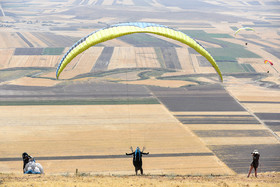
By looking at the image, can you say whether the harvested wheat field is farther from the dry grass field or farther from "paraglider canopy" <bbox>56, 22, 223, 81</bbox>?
"paraglider canopy" <bbox>56, 22, 223, 81</bbox>

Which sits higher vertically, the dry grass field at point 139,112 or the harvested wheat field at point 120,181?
the dry grass field at point 139,112

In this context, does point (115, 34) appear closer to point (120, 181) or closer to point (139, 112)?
point (120, 181)

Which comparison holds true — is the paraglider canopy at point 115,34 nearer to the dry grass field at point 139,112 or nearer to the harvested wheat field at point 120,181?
the dry grass field at point 139,112

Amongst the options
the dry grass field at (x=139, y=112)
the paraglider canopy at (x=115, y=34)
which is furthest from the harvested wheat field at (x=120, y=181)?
the paraglider canopy at (x=115, y=34)

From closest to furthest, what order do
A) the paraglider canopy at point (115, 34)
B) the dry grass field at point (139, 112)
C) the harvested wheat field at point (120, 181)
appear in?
the harvested wheat field at point (120, 181)
the paraglider canopy at point (115, 34)
the dry grass field at point (139, 112)

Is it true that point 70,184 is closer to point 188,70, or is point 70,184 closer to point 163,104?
point 163,104

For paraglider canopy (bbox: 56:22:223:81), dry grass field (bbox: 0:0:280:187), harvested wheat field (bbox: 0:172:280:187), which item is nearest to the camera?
harvested wheat field (bbox: 0:172:280:187)

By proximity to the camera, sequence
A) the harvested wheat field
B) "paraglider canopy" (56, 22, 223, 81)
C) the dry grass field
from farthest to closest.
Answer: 1. the dry grass field
2. "paraglider canopy" (56, 22, 223, 81)
3. the harvested wheat field

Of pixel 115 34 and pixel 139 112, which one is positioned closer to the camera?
pixel 115 34

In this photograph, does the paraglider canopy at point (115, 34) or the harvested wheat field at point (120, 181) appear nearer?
the harvested wheat field at point (120, 181)

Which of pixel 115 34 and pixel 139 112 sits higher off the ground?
pixel 139 112

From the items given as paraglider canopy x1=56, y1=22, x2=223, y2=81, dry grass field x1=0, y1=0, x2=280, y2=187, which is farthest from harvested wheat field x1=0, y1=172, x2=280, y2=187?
paraglider canopy x1=56, y1=22, x2=223, y2=81

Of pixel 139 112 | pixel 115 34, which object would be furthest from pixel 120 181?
pixel 139 112
